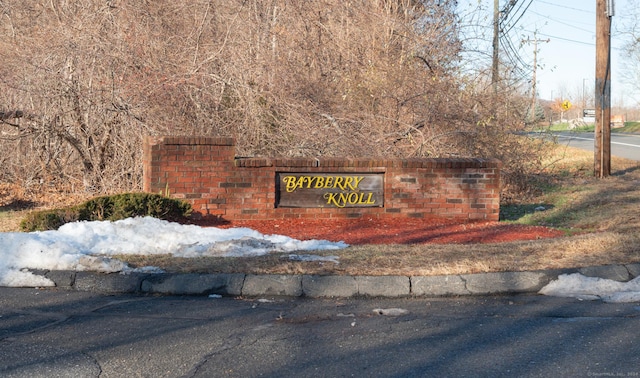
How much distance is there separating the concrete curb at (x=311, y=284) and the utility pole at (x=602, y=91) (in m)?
14.2

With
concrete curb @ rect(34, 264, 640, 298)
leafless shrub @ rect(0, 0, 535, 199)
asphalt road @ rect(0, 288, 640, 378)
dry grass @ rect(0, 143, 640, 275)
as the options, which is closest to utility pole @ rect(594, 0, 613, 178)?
leafless shrub @ rect(0, 0, 535, 199)

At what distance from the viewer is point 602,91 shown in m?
20.4

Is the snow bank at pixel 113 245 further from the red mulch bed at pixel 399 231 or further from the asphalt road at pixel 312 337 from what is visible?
the red mulch bed at pixel 399 231

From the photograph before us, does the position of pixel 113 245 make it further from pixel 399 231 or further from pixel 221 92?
pixel 221 92

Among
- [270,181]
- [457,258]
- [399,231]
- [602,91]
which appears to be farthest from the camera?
[602,91]

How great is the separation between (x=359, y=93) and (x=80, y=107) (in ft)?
20.1

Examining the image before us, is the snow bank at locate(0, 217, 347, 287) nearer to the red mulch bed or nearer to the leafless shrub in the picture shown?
the red mulch bed

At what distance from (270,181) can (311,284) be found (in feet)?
16.2

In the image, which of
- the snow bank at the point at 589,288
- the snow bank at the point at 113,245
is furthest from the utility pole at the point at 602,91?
the snow bank at the point at 589,288

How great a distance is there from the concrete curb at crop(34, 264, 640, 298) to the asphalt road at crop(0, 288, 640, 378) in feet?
0.53

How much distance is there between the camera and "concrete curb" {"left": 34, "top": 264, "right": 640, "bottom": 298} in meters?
7.15

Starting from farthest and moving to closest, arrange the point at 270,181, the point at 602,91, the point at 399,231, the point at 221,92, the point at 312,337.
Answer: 1. the point at 602,91
2. the point at 221,92
3. the point at 270,181
4. the point at 399,231
5. the point at 312,337

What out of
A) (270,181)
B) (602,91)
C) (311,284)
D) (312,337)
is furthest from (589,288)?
(602,91)

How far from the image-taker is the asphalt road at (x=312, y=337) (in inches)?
196
